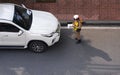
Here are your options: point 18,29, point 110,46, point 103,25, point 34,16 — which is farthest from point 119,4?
point 18,29

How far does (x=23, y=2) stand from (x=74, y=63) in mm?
4526

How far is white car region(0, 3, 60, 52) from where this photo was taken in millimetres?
12125

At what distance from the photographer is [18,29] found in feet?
39.8

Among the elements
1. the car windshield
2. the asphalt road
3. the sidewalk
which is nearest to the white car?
the car windshield

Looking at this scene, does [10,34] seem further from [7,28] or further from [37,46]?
[37,46]

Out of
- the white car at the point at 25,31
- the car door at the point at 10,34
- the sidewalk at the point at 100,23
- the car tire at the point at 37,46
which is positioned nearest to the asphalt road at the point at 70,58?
the car tire at the point at 37,46

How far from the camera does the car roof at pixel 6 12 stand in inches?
482

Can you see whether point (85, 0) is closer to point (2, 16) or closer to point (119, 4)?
point (119, 4)

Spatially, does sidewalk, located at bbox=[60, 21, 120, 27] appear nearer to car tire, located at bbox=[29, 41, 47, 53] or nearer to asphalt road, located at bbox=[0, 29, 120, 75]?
asphalt road, located at bbox=[0, 29, 120, 75]

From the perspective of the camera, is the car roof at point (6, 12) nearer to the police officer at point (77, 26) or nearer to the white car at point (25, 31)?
the white car at point (25, 31)

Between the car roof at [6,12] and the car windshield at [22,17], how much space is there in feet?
0.57

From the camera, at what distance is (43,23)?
41.6ft

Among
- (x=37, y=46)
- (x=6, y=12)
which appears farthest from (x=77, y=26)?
(x=6, y=12)

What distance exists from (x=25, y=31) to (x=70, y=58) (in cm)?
205
